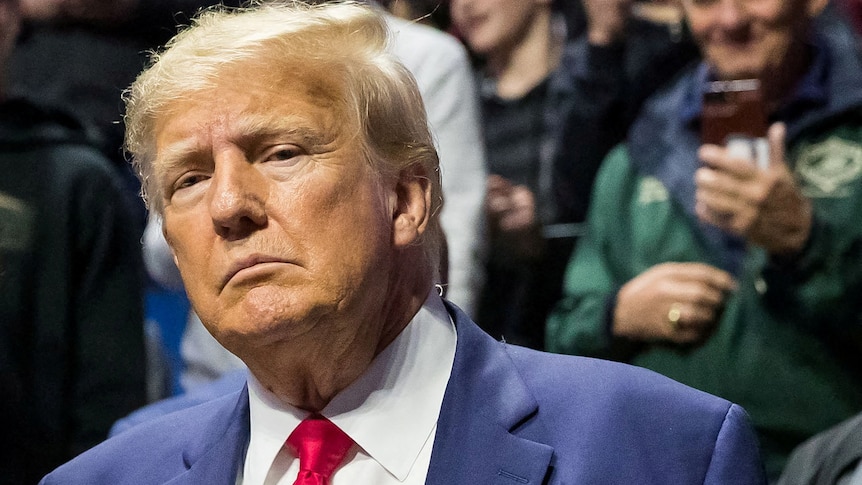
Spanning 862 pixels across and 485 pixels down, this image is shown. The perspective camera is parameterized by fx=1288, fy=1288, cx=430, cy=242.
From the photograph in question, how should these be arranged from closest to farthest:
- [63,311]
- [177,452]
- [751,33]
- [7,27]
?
[177,452] → [751,33] → [63,311] → [7,27]

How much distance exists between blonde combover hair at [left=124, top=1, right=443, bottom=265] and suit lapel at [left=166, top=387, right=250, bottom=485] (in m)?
0.31

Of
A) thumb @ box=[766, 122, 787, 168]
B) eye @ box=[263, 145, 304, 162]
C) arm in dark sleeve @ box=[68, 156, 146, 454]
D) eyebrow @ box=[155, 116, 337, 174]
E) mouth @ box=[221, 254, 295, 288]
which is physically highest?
eyebrow @ box=[155, 116, 337, 174]

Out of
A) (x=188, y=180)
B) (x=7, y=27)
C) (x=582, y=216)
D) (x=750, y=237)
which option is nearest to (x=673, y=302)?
(x=750, y=237)

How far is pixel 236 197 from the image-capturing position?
1591 mm

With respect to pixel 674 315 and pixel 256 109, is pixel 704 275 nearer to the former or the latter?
pixel 674 315

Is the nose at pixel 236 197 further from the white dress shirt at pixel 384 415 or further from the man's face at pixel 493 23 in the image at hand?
the man's face at pixel 493 23

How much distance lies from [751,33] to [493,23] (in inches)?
27.7

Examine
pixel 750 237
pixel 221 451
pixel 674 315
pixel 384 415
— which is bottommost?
pixel 674 315

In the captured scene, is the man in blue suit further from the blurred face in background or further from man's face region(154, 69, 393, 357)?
the blurred face in background

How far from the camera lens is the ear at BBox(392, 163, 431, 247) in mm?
1714

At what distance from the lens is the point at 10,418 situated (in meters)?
3.05

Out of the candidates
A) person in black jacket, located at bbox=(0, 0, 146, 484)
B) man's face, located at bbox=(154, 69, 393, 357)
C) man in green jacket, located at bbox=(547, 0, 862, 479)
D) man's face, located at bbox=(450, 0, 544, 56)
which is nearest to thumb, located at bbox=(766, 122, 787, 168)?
man in green jacket, located at bbox=(547, 0, 862, 479)

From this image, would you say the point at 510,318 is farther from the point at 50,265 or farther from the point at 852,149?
the point at 50,265

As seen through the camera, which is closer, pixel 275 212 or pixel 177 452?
pixel 275 212
